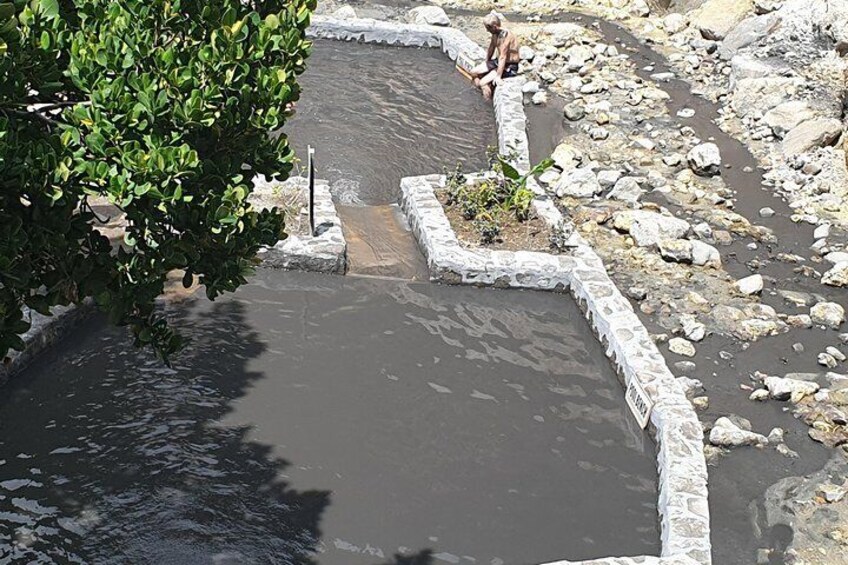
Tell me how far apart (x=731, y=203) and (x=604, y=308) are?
415cm

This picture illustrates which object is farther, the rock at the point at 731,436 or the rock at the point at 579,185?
the rock at the point at 579,185

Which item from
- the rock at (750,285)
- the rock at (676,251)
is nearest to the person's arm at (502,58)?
the rock at (676,251)

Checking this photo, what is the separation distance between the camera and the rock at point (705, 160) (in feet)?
47.8

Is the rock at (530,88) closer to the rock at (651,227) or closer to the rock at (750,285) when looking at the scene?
the rock at (651,227)

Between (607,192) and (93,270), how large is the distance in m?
10.1

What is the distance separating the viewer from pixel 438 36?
19812 mm

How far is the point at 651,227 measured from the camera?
12602 mm

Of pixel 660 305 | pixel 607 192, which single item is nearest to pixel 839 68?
pixel 607 192

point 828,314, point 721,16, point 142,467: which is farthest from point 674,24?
point 142,467

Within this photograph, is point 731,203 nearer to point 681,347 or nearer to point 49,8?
point 681,347

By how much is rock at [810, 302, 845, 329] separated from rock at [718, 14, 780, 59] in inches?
315

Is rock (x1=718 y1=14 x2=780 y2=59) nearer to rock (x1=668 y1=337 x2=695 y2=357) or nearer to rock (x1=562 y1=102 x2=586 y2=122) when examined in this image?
rock (x1=562 y1=102 x2=586 y2=122)

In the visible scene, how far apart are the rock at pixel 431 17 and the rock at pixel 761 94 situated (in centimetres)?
694

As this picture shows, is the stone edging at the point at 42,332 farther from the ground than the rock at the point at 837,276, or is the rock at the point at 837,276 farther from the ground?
the rock at the point at 837,276
